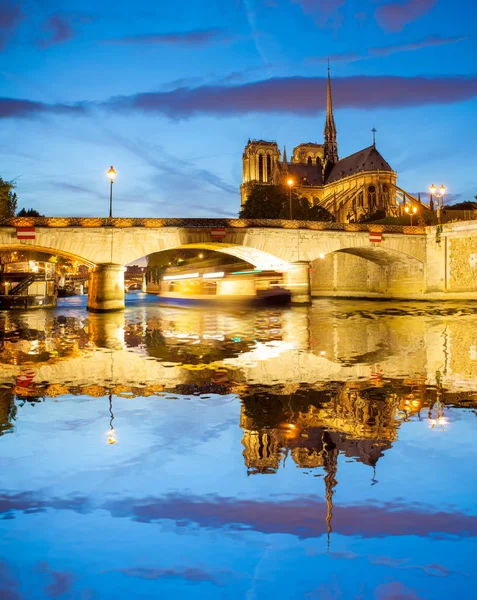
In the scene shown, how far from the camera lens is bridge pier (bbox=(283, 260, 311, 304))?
132ft

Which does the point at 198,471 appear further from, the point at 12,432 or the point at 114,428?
the point at 12,432

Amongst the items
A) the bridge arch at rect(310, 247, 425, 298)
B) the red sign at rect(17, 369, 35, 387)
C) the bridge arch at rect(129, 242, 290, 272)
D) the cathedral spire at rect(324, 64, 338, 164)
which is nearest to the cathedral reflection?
the red sign at rect(17, 369, 35, 387)

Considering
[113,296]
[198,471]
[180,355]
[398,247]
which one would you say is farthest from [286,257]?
[198,471]

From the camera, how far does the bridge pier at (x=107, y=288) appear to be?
3447 centimetres

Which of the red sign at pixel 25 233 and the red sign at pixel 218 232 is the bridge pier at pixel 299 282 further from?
the red sign at pixel 25 233

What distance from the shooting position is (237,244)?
39.9 m

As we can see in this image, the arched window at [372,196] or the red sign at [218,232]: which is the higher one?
the arched window at [372,196]

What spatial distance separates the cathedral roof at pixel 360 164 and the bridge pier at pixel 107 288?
67864 mm

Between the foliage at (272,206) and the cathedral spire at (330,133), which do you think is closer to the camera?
the foliage at (272,206)

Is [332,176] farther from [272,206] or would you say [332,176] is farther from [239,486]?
[239,486]

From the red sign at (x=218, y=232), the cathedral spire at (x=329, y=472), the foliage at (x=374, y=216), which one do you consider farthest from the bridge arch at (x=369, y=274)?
the cathedral spire at (x=329, y=472)

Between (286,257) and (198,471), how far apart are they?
37.3 metres

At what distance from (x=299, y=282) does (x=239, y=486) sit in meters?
37.3

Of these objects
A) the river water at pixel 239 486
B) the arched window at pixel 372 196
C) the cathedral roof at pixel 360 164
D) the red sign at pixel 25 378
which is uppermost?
the cathedral roof at pixel 360 164
